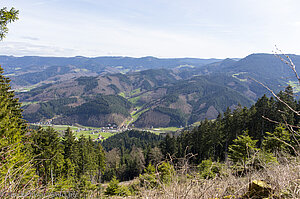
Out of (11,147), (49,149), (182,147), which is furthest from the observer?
(182,147)

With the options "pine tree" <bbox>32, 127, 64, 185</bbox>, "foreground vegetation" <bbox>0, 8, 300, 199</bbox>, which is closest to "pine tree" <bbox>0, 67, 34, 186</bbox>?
"foreground vegetation" <bbox>0, 8, 300, 199</bbox>

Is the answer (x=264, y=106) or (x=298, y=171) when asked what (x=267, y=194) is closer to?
(x=298, y=171)

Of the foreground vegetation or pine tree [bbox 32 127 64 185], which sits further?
pine tree [bbox 32 127 64 185]

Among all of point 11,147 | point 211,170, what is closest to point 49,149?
point 11,147

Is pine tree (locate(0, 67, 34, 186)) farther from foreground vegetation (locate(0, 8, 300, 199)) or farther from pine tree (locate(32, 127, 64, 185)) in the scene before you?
pine tree (locate(32, 127, 64, 185))

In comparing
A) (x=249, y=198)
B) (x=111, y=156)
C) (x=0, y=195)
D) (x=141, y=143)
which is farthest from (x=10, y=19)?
(x=141, y=143)

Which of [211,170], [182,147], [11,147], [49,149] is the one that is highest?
[11,147]

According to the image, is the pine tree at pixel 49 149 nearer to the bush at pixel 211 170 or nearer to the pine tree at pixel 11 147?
the pine tree at pixel 11 147

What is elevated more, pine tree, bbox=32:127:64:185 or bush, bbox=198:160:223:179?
bush, bbox=198:160:223:179

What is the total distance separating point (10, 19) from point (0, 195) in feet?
25.7

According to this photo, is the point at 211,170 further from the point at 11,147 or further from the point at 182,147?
the point at 182,147

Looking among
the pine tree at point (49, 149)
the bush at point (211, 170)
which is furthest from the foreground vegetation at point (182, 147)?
the bush at point (211, 170)

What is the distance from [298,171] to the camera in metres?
3.69

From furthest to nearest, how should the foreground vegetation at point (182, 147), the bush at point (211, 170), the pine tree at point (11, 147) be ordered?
the foreground vegetation at point (182, 147)
the bush at point (211, 170)
the pine tree at point (11, 147)
